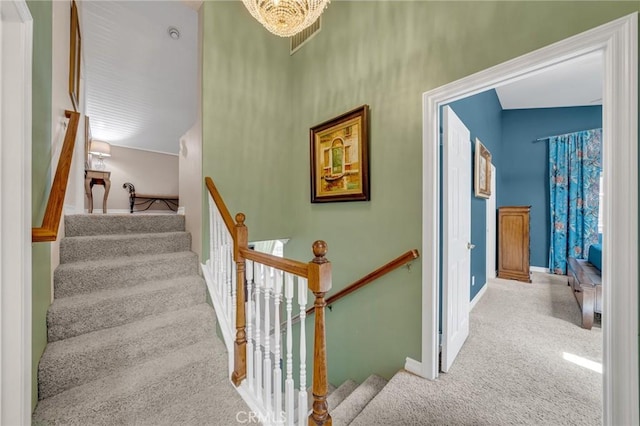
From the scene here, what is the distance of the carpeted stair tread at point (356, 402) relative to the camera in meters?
1.65

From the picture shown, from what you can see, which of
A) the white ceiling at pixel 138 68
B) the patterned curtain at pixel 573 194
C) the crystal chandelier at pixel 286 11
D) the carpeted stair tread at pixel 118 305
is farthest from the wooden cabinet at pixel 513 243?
the white ceiling at pixel 138 68

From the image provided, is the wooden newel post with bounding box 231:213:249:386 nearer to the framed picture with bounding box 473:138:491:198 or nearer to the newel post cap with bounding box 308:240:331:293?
the newel post cap with bounding box 308:240:331:293

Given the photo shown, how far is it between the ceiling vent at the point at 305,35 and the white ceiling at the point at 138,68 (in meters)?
1.15

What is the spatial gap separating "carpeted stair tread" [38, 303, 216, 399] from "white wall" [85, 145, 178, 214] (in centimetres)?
580

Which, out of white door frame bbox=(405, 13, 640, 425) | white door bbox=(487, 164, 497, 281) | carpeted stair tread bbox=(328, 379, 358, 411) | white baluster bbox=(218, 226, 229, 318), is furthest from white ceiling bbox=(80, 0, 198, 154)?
white door bbox=(487, 164, 497, 281)

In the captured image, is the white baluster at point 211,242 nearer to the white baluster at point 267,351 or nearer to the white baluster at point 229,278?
the white baluster at point 229,278

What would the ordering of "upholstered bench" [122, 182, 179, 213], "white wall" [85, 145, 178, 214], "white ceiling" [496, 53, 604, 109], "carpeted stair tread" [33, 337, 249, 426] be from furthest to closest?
"upholstered bench" [122, 182, 179, 213] → "white wall" [85, 145, 178, 214] → "white ceiling" [496, 53, 604, 109] → "carpeted stair tread" [33, 337, 249, 426]

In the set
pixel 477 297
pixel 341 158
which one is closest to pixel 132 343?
pixel 341 158

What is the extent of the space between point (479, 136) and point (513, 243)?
214cm

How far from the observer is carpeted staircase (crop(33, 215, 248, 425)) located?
4.46 ft

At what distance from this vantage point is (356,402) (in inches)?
71.6

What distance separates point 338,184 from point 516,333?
2.32 metres

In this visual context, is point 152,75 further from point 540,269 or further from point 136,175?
point 540,269

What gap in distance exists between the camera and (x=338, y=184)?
2.49 m
